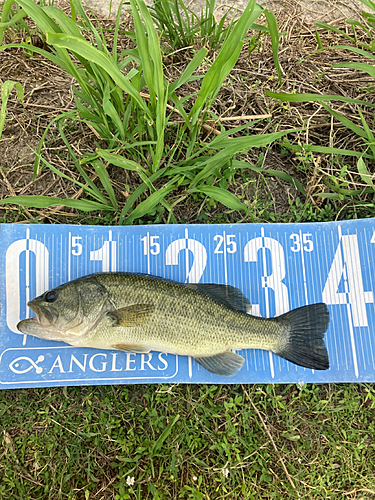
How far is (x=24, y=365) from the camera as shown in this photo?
315cm

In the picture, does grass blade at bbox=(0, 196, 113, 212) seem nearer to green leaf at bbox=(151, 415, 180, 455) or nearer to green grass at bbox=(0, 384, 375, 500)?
green grass at bbox=(0, 384, 375, 500)

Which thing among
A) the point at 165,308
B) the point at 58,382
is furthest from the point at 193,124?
the point at 58,382

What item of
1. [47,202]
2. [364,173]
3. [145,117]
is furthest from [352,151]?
[47,202]

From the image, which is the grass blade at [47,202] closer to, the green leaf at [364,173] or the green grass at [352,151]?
the green grass at [352,151]

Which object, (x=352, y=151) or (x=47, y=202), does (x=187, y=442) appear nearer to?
(x=47, y=202)

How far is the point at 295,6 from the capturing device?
397 centimetres

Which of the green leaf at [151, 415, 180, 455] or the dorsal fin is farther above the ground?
the dorsal fin

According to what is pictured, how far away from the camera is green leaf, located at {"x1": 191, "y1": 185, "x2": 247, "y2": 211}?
10.3 ft

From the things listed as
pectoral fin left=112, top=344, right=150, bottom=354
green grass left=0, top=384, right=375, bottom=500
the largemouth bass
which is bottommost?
green grass left=0, top=384, right=375, bottom=500

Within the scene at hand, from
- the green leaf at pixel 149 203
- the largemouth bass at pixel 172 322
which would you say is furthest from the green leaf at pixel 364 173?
the green leaf at pixel 149 203

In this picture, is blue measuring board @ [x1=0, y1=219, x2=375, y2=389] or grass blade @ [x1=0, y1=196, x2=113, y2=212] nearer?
grass blade @ [x1=0, y1=196, x2=113, y2=212]

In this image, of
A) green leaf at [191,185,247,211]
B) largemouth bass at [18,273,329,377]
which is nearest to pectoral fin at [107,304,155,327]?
largemouth bass at [18,273,329,377]

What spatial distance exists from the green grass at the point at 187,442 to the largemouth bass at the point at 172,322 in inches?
16.0

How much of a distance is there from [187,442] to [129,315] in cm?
129
